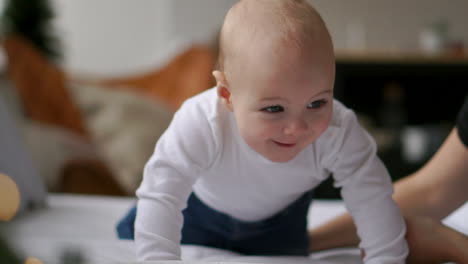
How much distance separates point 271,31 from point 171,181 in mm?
198

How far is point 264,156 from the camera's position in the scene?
1.93 ft

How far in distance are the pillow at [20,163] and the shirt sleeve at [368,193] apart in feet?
2.01

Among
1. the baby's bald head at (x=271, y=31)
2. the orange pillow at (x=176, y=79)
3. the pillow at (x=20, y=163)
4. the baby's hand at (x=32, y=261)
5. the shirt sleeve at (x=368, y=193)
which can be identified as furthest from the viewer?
the orange pillow at (x=176, y=79)

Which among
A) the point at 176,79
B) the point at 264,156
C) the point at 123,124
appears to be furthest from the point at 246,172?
the point at 176,79

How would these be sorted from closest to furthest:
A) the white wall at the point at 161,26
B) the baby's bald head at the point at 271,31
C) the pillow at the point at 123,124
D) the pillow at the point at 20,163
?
the baby's bald head at the point at 271,31 < the pillow at the point at 20,163 < the pillow at the point at 123,124 < the white wall at the point at 161,26

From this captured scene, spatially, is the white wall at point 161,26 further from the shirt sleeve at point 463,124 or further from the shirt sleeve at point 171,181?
the shirt sleeve at point 171,181

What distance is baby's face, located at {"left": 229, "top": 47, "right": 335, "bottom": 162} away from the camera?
0.50m

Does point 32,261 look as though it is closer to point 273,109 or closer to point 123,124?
point 273,109

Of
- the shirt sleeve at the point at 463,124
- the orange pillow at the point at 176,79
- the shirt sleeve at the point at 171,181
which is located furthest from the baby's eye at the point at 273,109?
the orange pillow at the point at 176,79

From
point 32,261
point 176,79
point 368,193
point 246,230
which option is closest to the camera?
point 32,261

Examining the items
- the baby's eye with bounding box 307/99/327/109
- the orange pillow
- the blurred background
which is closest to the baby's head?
the baby's eye with bounding box 307/99/327/109

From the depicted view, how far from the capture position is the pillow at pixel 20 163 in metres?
0.97

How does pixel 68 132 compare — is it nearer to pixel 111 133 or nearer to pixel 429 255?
pixel 111 133

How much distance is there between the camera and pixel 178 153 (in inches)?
23.2
